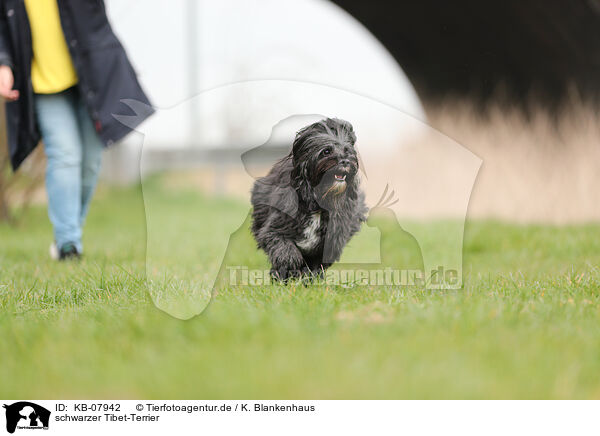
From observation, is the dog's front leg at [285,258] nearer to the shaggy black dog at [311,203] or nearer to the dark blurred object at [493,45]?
the shaggy black dog at [311,203]

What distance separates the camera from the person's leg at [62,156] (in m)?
4.23

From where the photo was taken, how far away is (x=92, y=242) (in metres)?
6.18

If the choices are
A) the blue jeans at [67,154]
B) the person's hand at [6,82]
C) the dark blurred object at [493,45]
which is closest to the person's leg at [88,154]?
the blue jeans at [67,154]

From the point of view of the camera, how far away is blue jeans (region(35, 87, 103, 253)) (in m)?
4.23

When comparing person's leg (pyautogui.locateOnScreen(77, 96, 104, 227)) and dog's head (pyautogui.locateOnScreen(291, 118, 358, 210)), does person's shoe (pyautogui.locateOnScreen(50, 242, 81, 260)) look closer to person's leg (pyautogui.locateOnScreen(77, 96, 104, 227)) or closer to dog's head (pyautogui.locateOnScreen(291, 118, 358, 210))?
person's leg (pyautogui.locateOnScreen(77, 96, 104, 227))

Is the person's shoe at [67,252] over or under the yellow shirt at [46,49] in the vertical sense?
under

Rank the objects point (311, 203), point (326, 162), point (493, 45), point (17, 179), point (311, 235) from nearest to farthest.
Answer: point (326, 162) → point (311, 203) → point (311, 235) → point (17, 179) → point (493, 45)

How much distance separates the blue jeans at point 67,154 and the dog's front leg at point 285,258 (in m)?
2.10

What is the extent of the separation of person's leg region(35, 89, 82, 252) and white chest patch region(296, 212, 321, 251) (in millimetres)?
2221

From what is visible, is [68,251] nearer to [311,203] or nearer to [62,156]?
[62,156]
